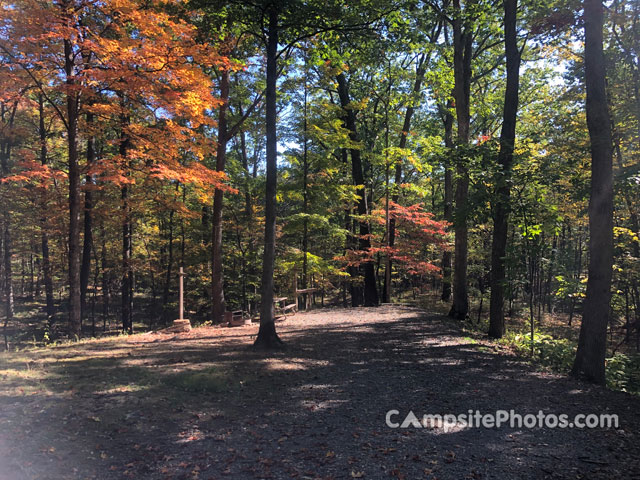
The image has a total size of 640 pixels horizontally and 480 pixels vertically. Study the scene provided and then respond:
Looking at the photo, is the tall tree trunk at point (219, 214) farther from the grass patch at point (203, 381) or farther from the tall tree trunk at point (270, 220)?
the grass patch at point (203, 381)

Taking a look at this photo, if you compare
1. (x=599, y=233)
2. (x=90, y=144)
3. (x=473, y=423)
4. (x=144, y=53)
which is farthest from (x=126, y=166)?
(x=599, y=233)

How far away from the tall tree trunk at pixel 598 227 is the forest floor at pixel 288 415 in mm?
723

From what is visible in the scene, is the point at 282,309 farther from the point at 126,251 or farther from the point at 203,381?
the point at 203,381

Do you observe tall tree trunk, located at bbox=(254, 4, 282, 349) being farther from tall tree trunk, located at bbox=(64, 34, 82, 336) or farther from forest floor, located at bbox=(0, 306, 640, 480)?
tall tree trunk, located at bbox=(64, 34, 82, 336)

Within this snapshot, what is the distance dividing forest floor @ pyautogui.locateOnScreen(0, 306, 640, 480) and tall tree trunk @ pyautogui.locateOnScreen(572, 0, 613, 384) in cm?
72

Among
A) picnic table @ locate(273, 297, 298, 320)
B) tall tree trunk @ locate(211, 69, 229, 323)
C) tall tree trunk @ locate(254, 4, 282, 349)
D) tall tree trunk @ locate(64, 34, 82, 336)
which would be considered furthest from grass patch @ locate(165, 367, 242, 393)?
tall tree trunk @ locate(211, 69, 229, 323)

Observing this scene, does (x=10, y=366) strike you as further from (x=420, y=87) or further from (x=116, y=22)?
(x=420, y=87)

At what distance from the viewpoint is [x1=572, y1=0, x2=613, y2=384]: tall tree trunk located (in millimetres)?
6281

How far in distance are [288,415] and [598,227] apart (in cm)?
616

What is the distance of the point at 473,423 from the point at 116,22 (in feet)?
44.6

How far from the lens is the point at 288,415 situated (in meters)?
4.78

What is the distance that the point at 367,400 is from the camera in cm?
531

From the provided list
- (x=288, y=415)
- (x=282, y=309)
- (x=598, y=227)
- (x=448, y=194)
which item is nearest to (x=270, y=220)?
(x=288, y=415)

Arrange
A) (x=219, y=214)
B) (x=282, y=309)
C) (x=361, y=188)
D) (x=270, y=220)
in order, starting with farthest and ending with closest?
(x=361, y=188)
(x=282, y=309)
(x=219, y=214)
(x=270, y=220)
